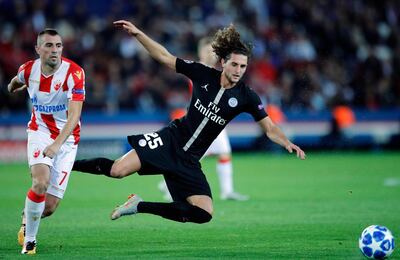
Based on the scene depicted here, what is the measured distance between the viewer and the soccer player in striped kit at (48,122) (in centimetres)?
901

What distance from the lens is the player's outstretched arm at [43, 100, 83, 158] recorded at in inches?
341

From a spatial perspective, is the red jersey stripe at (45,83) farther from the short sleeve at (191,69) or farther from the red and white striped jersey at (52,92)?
the short sleeve at (191,69)

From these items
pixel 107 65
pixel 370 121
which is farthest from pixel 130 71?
pixel 370 121

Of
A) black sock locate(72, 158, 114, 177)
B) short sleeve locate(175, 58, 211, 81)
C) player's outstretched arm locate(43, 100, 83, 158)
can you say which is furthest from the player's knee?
player's outstretched arm locate(43, 100, 83, 158)

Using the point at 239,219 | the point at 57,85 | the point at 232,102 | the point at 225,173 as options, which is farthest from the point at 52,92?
the point at 225,173

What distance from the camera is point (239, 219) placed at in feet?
40.4

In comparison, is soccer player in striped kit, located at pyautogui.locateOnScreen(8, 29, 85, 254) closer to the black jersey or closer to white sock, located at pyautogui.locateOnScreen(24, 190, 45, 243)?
white sock, located at pyautogui.locateOnScreen(24, 190, 45, 243)

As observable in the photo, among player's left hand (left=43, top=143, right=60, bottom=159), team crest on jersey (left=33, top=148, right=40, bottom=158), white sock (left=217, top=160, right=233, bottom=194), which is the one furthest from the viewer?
white sock (left=217, top=160, right=233, bottom=194)

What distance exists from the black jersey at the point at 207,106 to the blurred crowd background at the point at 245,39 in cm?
1366

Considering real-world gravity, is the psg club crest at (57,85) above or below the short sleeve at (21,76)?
below

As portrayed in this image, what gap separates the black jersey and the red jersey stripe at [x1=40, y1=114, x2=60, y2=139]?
1.38 meters

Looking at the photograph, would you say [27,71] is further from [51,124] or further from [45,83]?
[51,124]

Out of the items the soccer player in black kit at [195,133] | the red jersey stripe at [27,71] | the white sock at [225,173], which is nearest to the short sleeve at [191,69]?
the soccer player in black kit at [195,133]

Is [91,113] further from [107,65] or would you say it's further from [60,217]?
[60,217]
